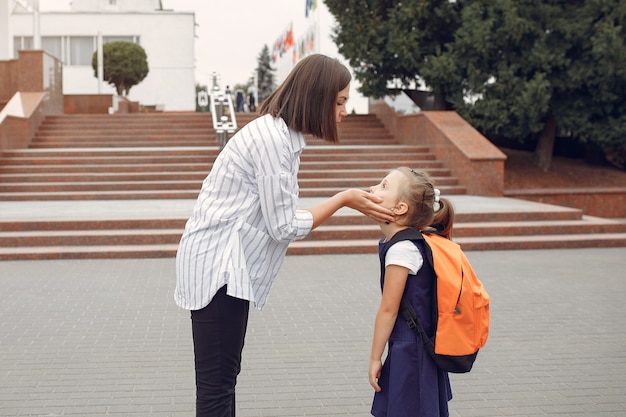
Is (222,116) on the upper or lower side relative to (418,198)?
upper

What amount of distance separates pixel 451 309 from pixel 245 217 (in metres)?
0.77

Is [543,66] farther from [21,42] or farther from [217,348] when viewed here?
[21,42]

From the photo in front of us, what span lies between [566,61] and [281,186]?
15.6 metres

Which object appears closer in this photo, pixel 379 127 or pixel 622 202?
pixel 622 202

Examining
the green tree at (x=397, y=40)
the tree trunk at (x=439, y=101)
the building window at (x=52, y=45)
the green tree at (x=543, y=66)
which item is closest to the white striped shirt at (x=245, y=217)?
the green tree at (x=543, y=66)

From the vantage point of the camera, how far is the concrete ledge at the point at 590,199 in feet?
51.7

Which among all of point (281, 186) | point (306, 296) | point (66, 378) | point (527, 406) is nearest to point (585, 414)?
point (527, 406)

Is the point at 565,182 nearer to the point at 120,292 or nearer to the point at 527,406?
the point at 120,292

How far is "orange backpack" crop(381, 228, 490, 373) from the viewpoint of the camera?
274cm

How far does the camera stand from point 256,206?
2.75 metres

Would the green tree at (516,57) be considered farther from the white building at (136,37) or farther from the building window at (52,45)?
the building window at (52,45)

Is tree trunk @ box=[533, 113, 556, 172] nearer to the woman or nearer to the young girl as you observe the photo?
the young girl

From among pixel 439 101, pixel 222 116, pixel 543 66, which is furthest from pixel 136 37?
pixel 543 66

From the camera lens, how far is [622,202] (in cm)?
1609
